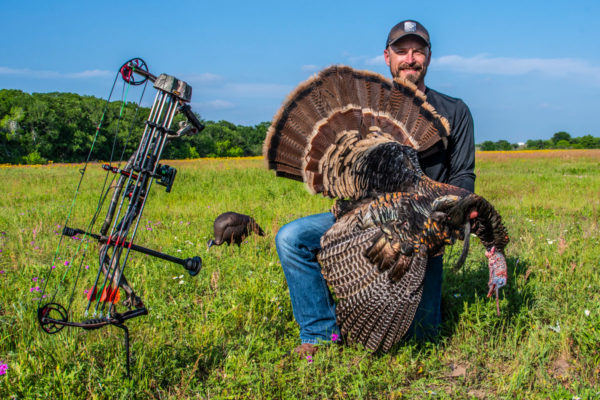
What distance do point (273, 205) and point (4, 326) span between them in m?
5.35

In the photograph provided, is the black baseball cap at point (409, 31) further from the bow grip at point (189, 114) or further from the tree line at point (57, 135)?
the tree line at point (57, 135)

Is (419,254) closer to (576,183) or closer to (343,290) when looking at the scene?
(343,290)

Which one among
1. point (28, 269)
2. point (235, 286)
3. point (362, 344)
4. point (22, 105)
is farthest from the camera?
point (22, 105)

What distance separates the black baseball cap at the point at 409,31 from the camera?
3.47 meters

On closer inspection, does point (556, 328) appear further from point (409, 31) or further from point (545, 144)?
point (545, 144)

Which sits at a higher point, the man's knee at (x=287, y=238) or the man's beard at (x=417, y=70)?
the man's beard at (x=417, y=70)

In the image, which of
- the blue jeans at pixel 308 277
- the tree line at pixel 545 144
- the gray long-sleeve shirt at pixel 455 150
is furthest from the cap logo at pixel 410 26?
the tree line at pixel 545 144

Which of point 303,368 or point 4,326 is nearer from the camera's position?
point 303,368

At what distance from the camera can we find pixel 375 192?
3.33 meters

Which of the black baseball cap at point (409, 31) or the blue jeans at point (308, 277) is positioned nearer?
the blue jeans at point (308, 277)

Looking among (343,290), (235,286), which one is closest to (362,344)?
(343,290)

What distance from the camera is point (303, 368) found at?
9.55ft

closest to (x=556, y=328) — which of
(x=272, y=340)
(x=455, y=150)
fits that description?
(x=455, y=150)

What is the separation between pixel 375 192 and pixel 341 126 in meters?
0.61
